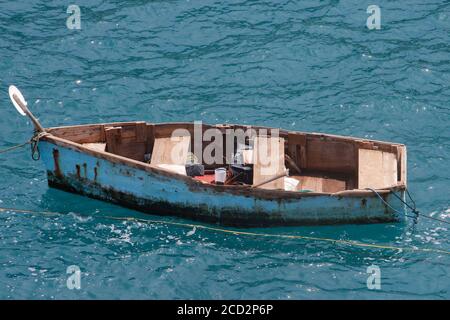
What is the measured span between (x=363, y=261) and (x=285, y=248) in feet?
6.14

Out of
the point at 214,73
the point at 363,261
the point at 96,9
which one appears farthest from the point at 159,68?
the point at 363,261

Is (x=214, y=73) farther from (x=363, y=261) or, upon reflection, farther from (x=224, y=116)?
(x=363, y=261)

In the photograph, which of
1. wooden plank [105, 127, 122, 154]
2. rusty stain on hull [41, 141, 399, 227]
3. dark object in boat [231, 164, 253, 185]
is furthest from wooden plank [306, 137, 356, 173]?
wooden plank [105, 127, 122, 154]

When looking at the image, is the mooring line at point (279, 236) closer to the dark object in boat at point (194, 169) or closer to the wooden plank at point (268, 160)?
the wooden plank at point (268, 160)

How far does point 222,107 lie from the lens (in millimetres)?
26578

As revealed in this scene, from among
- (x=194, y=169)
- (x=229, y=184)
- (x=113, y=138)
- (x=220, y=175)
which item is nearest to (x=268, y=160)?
(x=229, y=184)

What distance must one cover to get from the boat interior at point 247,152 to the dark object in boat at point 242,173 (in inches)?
1.0

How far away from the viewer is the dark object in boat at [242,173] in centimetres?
2233

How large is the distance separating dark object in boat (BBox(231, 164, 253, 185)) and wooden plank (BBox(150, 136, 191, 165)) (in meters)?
1.38

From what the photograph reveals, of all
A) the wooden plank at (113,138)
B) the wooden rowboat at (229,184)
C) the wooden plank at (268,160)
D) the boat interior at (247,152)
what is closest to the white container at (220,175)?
the boat interior at (247,152)

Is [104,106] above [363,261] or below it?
above

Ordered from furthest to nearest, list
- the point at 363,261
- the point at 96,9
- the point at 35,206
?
the point at 96,9
the point at 35,206
the point at 363,261
